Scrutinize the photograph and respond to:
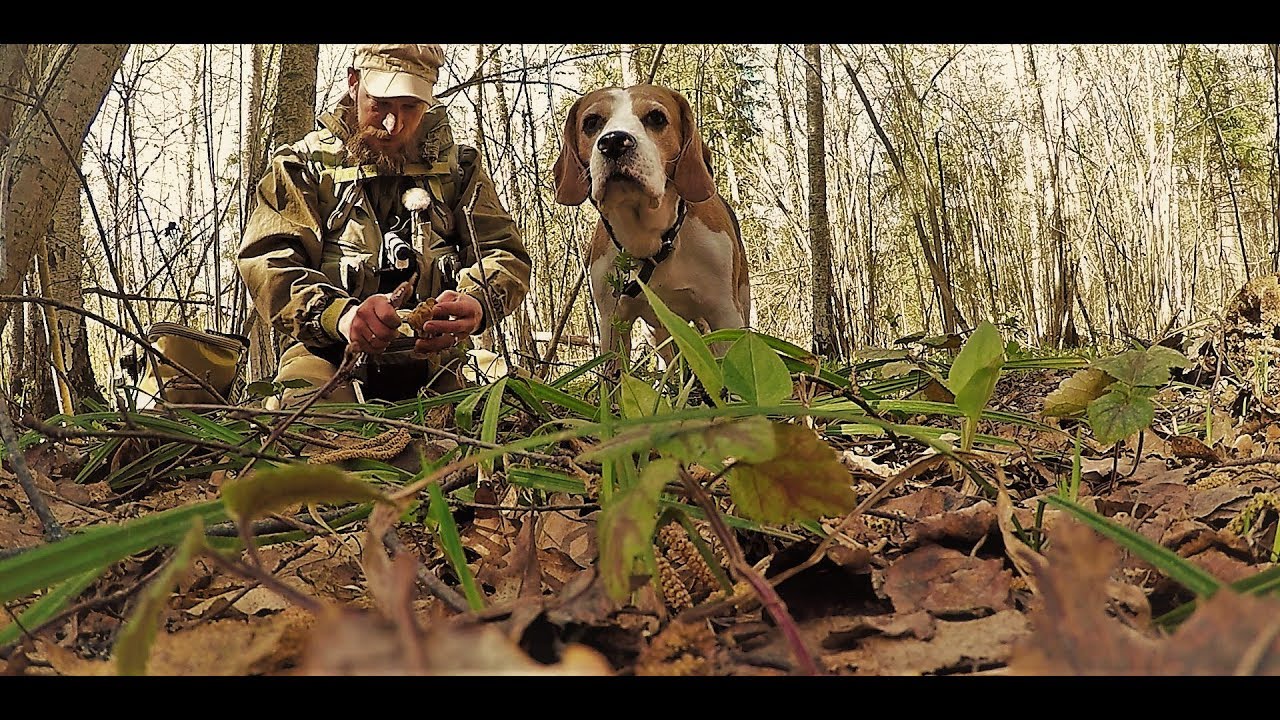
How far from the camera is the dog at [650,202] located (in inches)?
94.0

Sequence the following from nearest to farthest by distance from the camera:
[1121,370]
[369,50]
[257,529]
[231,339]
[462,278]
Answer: [257,529] → [1121,370] → [231,339] → [462,278] → [369,50]

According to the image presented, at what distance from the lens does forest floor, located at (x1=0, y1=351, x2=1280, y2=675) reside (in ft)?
0.66

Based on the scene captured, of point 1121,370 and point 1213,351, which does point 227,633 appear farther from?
point 1213,351

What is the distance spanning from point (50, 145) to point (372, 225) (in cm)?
135

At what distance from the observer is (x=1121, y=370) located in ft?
2.35

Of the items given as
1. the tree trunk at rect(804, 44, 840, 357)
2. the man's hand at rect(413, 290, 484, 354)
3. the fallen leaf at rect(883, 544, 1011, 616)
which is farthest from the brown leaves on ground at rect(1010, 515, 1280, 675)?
the tree trunk at rect(804, 44, 840, 357)

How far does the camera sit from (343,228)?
8.21 feet

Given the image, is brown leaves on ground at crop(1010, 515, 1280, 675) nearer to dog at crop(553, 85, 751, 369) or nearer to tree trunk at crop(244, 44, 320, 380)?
dog at crop(553, 85, 751, 369)

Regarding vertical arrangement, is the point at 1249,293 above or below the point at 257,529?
above

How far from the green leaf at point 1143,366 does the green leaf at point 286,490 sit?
0.63m

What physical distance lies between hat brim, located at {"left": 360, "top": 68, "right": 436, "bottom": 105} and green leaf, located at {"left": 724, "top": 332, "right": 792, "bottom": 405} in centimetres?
204

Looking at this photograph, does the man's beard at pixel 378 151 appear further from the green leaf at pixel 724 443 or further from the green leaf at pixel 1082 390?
the green leaf at pixel 724 443

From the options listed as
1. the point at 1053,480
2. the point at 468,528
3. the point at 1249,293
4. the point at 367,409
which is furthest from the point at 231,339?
the point at 1249,293
